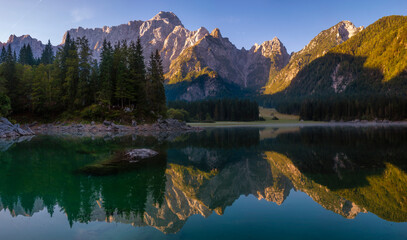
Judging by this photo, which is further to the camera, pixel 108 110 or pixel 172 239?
pixel 108 110

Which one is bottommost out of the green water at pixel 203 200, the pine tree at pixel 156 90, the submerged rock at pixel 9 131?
the green water at pixel 203 200

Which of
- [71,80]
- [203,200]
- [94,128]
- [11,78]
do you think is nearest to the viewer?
[203,200]

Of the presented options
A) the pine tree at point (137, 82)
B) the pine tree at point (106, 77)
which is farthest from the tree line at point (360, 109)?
the pine tree at point (106, 77)

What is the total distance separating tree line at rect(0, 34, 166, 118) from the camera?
8206cm

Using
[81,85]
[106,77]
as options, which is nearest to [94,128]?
[81,85]

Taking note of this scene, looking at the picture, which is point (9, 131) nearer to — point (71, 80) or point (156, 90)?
point (71, 80)

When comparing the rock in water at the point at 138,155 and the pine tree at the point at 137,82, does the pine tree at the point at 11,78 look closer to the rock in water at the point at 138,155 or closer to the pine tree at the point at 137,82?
the pine tree at the point at 137,82

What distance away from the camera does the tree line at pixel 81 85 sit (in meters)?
82.1

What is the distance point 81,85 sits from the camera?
8131 cm

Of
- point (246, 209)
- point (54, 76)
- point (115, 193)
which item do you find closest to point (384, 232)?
point (246, 209)

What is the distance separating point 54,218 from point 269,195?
12727 millimetres

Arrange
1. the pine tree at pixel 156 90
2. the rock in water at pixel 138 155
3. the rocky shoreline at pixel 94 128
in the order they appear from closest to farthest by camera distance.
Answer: the rock in water at pixel 138 155, the rocky shoreline at pixel 94 128, the pine tree at pixel 156 90

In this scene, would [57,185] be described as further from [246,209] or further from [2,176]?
[246,209]

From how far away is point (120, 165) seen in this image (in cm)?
2402
